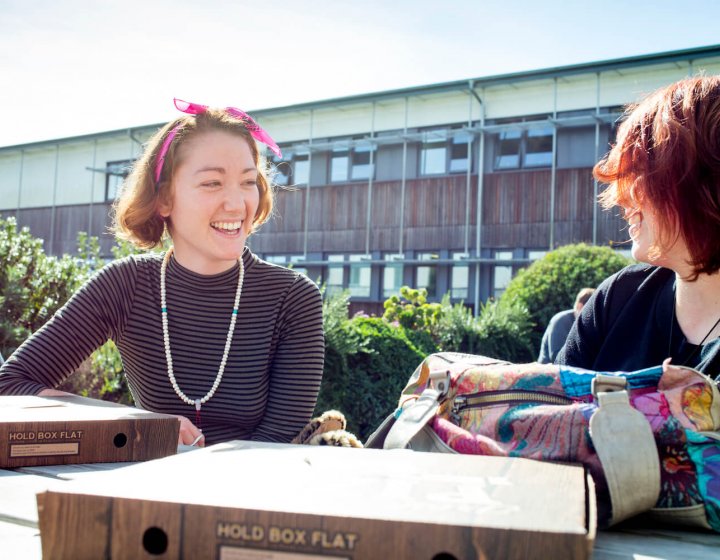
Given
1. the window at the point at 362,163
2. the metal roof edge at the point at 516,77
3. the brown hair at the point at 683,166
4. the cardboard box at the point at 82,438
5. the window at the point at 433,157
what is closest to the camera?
the cardboard box at the point at 82,438

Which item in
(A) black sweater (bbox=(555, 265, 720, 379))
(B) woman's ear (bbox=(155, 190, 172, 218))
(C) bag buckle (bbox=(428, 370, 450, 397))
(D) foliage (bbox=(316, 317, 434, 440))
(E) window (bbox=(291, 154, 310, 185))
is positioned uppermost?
(E) window (bbox=(291, 154, 310, 185))

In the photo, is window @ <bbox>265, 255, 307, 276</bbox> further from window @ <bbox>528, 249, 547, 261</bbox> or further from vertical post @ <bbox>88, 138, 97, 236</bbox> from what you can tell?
window @ <bbox>528, 249, 547, 261</bbox>

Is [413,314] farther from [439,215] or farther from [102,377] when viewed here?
[439,215]

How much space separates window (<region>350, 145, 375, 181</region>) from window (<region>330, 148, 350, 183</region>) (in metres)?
0.25

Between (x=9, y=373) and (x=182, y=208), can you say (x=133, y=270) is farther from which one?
(x=9, y=373)

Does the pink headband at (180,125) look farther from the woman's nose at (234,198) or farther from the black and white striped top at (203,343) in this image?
the black and white striped top at (203,343)

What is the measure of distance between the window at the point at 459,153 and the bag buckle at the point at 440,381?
19558 mm

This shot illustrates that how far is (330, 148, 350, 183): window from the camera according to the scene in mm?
22484

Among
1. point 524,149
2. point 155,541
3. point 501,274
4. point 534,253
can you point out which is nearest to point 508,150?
point 524,149

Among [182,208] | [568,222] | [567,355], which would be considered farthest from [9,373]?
[568,222]

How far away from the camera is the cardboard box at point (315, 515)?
87 centimetres

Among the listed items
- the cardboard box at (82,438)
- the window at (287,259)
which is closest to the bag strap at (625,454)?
the cardboard box at (82,438)

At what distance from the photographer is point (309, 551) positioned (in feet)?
2.99

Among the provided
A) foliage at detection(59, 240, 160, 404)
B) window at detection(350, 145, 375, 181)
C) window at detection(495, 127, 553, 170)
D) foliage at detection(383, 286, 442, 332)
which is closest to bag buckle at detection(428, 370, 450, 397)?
foliage at detection(59, 240, 160, 404)
